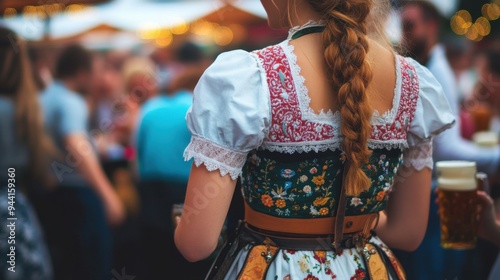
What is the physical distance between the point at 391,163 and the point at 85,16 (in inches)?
280

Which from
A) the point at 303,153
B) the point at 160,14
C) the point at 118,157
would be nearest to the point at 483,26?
the point at 160,14

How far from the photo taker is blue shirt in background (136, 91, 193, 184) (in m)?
3.87

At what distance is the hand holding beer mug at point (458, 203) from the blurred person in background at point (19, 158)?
167 cm

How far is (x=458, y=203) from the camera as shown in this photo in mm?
1998

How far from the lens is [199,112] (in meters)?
1.40

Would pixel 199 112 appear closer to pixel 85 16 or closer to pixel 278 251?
pixel 278 251

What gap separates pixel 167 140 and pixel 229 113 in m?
2.56

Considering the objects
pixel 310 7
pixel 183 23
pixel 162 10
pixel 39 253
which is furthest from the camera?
pixel 183 23

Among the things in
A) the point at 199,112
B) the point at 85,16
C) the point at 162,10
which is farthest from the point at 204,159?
the point at 85,16

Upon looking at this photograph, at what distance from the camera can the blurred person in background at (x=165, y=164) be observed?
3.89 m

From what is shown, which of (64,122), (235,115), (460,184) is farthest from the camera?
(64,122)

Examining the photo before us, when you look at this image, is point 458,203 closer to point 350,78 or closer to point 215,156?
point 350,78

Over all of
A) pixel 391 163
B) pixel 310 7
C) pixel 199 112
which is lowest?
pixel 391 163

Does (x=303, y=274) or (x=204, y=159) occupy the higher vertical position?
(x=204, y=159)
